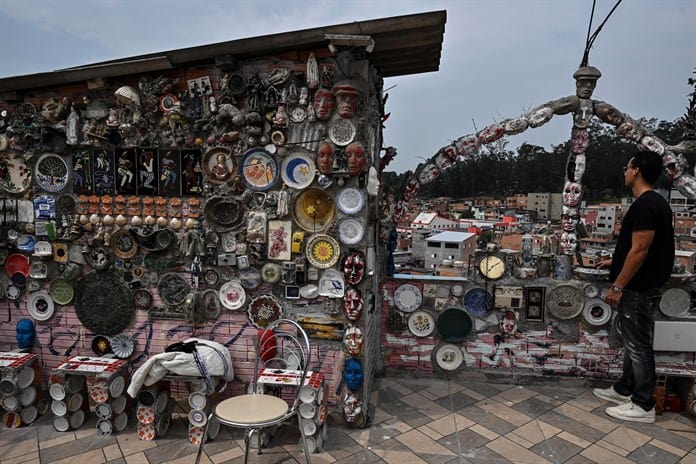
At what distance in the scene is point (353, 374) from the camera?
3.63m

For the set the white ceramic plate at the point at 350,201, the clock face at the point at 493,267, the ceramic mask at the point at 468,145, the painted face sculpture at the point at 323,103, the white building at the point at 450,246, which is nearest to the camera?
the painted face sculpture at the point at 323,103

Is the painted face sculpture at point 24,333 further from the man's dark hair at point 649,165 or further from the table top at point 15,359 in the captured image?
the man's dark hair at point 649,165

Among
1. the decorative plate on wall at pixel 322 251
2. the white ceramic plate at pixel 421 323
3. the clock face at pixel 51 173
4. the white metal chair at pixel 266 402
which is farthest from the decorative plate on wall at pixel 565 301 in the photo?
the clock face at pixel 51 173

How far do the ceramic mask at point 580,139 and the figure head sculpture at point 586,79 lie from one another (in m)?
0.34

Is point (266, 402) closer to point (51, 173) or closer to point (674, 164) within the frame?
point (51, 173)

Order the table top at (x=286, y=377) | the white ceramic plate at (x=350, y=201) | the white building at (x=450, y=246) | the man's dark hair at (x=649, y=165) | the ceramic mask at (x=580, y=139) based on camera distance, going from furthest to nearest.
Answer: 1. the white building at (x=450, y=246)
2. the ceramic mask at (x=580, y=139)
3. the man's dark hair at (x=649, y=165)
4. the white ceramic plate at (x=350, y=201)
5. the table top at (x=286, y=377)

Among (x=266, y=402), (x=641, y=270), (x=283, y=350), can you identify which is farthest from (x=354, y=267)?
(x=641, y=270)

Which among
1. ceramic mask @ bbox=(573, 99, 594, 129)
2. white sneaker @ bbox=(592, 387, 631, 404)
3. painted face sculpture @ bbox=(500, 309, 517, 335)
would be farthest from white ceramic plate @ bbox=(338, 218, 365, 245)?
white sneaker @ bbox=(592, 387, 631, 404)

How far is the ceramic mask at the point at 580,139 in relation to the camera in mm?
4293

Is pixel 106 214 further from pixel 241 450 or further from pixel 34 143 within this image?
pixel 241 450

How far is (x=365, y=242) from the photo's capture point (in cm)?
363

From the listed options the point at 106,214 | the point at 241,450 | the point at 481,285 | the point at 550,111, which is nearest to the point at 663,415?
the point at 481,285

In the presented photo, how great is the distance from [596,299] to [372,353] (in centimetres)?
229

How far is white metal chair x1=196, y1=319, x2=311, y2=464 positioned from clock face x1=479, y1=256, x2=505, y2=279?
1.99 m
